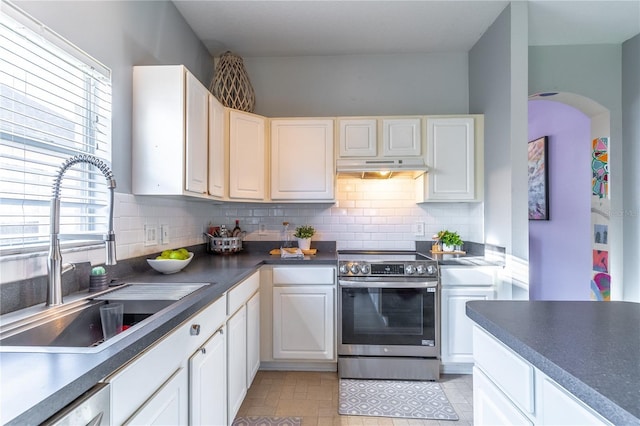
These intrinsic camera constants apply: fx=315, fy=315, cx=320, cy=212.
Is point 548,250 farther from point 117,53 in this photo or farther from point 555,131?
point 117,53

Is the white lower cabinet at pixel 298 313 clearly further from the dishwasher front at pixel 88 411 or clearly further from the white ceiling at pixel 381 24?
the white ceiling at pixel 381 24

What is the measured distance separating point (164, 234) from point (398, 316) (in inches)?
69.7

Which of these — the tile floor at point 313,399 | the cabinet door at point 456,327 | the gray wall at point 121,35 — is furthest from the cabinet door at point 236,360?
the cabinet door at point 456,327

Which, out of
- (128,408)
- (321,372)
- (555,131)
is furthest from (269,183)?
(555,131)

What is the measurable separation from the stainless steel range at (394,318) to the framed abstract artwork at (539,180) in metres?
2.39

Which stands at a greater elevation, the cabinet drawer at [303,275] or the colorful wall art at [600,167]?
the colorful wall art at [600,167]

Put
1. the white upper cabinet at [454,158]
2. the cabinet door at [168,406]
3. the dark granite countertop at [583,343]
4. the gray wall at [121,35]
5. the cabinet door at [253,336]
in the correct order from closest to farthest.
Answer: the dark granite countertop at [583,343], the cabinet door at [168,406], the gray wall at [121,35], the cabinet door at [253,336], the white upper cabinet at [454,158]

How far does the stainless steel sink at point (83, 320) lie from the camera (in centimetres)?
89

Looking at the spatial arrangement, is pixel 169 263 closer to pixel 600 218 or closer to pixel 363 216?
pixel 363 216

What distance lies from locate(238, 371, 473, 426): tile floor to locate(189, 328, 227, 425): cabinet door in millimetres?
525

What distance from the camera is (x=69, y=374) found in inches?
25.7

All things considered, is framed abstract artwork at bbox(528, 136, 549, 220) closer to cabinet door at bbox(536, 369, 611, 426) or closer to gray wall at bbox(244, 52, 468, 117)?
gray wall at bbox(244, 52, 468, 117)

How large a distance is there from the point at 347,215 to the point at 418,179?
738 millimetres

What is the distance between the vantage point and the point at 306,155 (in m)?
2.71
